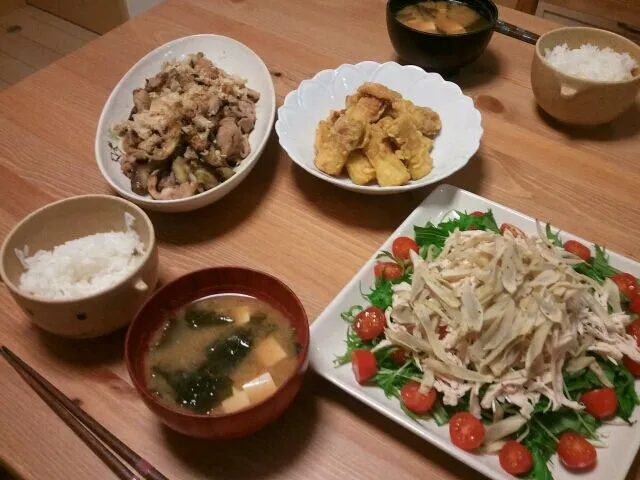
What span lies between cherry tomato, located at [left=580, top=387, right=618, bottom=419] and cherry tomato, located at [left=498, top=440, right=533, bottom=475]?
16 centimetres

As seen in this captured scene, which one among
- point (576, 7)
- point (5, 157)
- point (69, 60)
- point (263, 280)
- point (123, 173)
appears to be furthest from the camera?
point (576, 7)

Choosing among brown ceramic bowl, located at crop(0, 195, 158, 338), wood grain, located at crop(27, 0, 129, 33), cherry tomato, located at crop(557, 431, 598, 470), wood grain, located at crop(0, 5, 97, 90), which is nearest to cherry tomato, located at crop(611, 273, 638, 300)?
cherry tomato, located at crop(557, 431, 598, 470)

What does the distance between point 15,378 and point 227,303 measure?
447 millimetres

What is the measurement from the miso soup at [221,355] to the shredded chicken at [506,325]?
235mm

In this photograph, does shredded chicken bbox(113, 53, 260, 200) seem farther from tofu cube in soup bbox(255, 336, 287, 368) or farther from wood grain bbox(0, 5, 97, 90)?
wood grain bbox(0, 5, 97, 90)

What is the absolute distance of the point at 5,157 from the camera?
1.63 metres

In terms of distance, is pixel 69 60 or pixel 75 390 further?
pixel 69 60

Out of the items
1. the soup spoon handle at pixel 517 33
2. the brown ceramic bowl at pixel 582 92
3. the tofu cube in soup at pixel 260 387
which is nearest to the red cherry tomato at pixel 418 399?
the tofu cube in soup at pixel 260 387

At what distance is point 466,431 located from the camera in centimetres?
100

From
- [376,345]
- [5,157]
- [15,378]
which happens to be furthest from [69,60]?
[376,345]

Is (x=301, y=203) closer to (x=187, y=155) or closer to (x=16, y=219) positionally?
(x=187, y=155)

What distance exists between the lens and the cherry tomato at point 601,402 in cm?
104

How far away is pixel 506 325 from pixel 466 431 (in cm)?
21

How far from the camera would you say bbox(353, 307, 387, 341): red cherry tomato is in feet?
3.75
